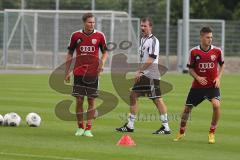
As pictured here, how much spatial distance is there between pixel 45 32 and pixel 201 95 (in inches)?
1253

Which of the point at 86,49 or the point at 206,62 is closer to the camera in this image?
the point at 206,62

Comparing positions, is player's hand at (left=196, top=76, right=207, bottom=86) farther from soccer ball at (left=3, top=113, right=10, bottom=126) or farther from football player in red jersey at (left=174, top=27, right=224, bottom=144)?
soccer ball at (left=3, top=113, right=10, bottom=126)

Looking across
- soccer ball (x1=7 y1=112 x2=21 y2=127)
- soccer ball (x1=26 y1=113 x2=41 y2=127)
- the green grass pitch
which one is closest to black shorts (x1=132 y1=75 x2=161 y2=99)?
the green grass pitch

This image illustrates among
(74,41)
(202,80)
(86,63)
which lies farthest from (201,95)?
(74,41)

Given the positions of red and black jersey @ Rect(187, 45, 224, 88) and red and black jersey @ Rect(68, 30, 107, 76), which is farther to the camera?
red and black jersey @ Rect(68, 30, 107, 76)

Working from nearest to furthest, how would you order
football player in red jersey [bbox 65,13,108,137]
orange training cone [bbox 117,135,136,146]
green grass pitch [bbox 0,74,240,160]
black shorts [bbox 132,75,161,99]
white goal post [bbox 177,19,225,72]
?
green grass pitch [bbox 0,74,240,160] → orange training cone [bbox 117,135,136,146] → football player in red jersey [bbox 65,13,108,137] → black shorts [bbox 132,75,161,99] → white goal post [bbox 177,19,225,72]

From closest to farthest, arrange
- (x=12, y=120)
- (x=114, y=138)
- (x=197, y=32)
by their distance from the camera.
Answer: (x=114, y=138) < (x=12, y=120) < (x=197, y=32)

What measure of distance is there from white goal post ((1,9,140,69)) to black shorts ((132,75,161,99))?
28.7 meters

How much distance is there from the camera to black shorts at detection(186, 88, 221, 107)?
14.7 metres

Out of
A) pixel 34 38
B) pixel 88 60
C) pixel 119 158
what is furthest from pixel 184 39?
pixel 119 158

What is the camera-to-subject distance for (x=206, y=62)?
14.6 m

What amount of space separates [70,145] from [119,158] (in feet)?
5.49

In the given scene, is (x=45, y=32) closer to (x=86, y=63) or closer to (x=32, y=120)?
(x=32, y=120)

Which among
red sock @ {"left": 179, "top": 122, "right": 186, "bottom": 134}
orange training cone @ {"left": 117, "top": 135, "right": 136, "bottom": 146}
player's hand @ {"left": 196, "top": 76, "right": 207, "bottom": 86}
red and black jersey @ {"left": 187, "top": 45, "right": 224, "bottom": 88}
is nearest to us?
orange training cone @ {"left": 117, "top": 135, "right": 136, "bottom": 146}
